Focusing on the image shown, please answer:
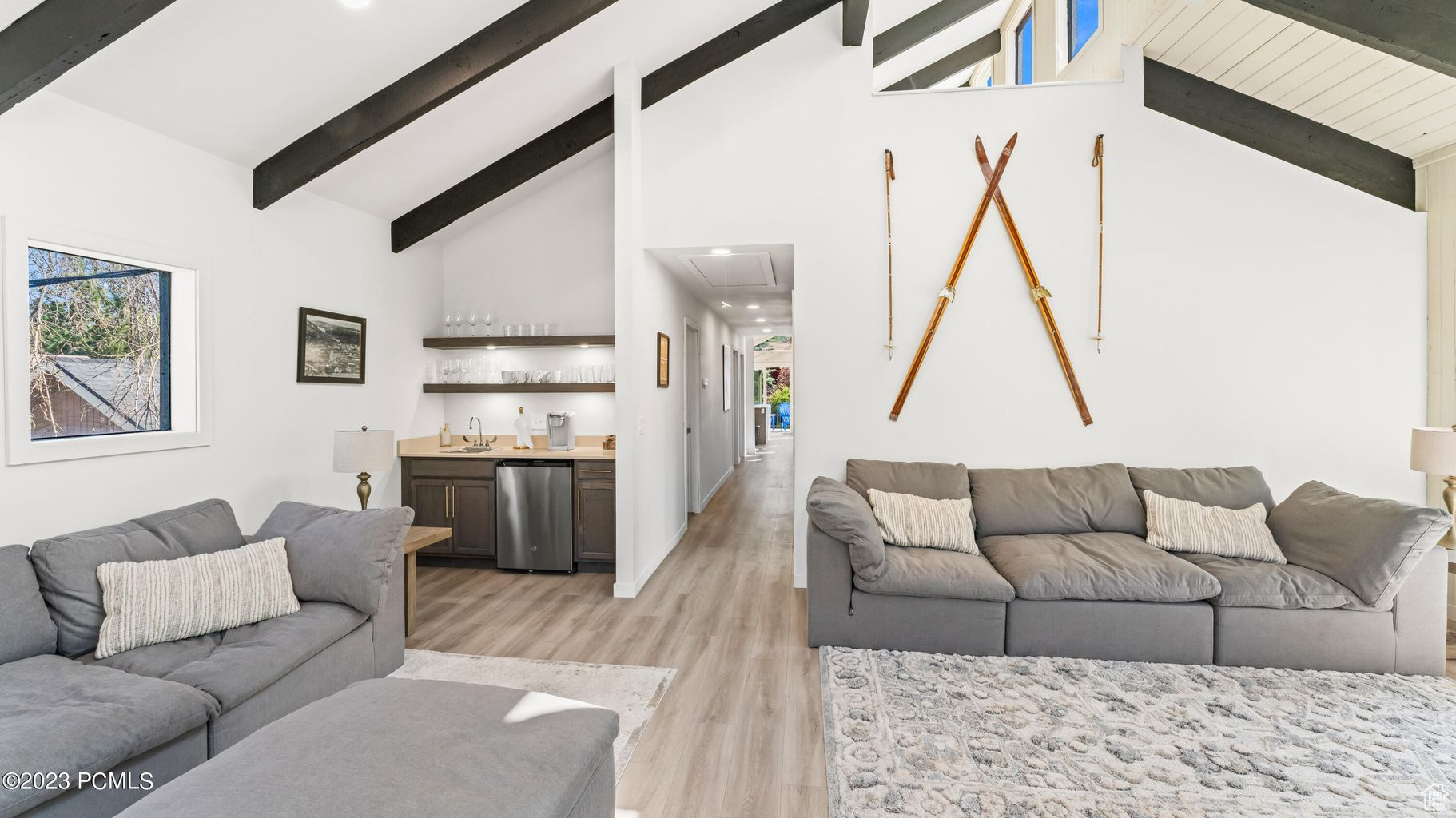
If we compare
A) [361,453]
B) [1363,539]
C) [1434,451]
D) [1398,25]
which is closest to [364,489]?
[361,453]

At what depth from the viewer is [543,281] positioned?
15.9ft

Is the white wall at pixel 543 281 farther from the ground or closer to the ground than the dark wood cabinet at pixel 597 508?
farther from the ground

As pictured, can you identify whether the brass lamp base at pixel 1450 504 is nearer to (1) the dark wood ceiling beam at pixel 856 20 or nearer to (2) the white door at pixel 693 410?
(1) the dark wood ceiling beam at pixel 856 20

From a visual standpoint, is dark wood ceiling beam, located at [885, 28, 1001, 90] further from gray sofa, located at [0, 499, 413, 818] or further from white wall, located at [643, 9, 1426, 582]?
gray sofa, located at [0, 499, 413, 818]

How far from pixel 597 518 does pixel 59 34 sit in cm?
323

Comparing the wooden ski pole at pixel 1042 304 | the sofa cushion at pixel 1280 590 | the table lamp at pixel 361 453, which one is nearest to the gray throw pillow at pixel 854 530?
the sofa cushion at pixel 1280 590

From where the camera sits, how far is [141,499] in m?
2.67

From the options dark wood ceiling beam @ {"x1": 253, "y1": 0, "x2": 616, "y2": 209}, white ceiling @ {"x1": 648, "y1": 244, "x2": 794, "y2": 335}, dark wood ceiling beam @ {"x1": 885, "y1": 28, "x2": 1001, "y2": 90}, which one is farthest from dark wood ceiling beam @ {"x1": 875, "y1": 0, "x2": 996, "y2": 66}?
dark wood ceiling beam @ {"x1": 253, "y1": 0, "x2": 616, "y2": 209}

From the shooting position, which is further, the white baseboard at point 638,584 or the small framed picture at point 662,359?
the small framed picture at point 662,359

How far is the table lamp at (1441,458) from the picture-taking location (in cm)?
278

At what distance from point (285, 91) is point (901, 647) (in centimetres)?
382

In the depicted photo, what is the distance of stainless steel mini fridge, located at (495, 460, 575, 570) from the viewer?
4.23 meters

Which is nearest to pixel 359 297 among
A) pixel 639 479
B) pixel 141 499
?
pixel 141 499

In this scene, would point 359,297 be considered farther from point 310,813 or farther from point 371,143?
point 310,813
